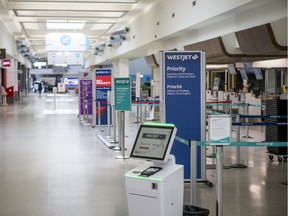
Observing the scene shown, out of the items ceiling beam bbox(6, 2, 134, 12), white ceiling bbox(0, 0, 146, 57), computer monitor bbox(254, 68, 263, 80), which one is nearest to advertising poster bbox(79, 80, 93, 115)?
white ceiling bbox(0, 0, 146, 57)

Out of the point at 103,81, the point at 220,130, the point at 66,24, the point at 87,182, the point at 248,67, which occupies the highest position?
the point at 66,24

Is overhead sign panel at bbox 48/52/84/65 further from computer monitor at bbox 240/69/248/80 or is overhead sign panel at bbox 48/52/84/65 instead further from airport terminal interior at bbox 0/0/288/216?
computer monitor at bbox 240/69/248/80

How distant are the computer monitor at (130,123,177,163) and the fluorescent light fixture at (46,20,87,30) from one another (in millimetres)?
18287

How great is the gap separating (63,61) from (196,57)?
2187 cm

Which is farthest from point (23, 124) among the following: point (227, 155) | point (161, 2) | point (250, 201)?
point (250, 201)

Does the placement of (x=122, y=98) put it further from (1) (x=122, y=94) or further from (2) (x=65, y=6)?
(2) (x=65, y=6)

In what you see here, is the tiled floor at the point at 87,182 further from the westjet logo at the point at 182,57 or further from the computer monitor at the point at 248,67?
the computer monitor at the point at 248,67

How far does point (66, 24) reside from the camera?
956 inches

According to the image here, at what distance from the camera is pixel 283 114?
9641 millimetres

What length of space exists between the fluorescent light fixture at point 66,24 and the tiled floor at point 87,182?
434 inches

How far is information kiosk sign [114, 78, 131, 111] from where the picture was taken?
35.2 feet

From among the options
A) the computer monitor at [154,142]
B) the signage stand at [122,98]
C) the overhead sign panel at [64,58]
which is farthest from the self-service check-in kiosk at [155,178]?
the overhead sign panel at [64,58]

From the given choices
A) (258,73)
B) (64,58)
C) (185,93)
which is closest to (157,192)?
(185,93)

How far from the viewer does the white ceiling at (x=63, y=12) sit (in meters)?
17.4
